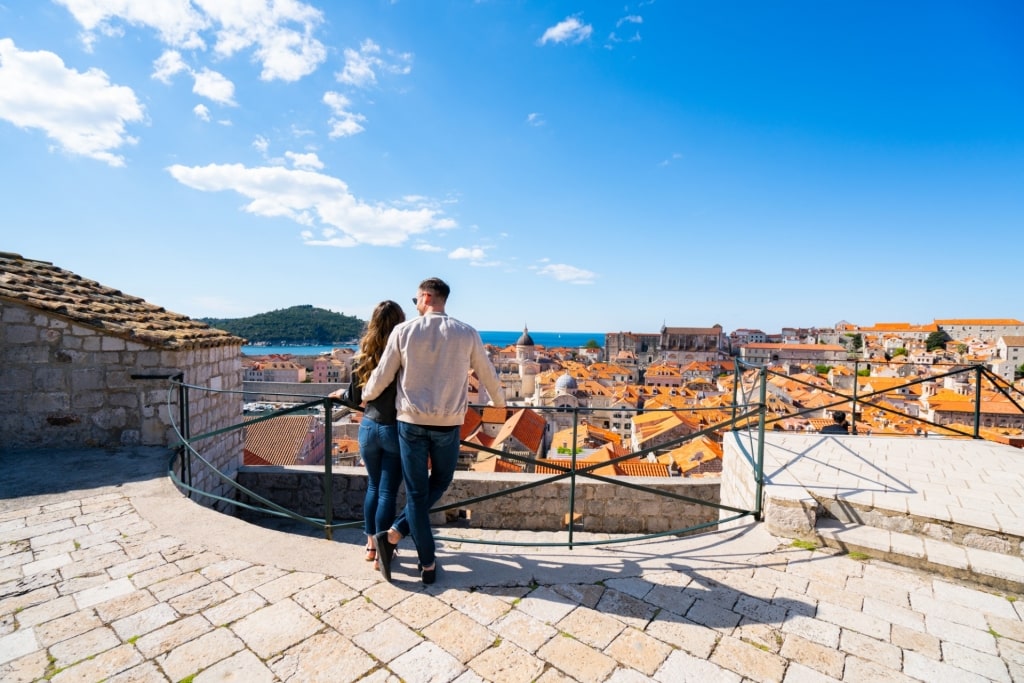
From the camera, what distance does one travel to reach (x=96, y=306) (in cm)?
548

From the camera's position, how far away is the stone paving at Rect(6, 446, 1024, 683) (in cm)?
206

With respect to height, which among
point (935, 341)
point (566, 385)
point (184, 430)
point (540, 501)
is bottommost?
point (566, 385)

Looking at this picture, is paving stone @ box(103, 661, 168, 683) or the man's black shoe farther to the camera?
the man's black shoe

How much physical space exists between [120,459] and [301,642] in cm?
390

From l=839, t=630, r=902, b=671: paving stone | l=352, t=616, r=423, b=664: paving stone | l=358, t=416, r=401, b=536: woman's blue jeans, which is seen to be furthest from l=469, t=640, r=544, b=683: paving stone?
l=839, t=630, r=902, b=671: paving stone

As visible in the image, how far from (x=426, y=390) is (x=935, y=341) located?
13247cm

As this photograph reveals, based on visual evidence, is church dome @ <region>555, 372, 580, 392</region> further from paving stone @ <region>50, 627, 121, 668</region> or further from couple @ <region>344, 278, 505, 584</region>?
paving stone @ <region>50, 627, 121, 668</region>

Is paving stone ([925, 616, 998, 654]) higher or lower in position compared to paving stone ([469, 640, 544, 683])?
lower

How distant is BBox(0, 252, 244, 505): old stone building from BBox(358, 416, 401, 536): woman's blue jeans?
11.1 ft

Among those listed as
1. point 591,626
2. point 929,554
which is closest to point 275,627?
point 591,626

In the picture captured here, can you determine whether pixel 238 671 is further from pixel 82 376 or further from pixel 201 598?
pixel 82 376

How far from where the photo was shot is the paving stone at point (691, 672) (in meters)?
2.01

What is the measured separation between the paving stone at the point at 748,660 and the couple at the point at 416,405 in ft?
5.01

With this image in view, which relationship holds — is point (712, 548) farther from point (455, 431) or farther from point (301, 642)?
point (301, 642)
